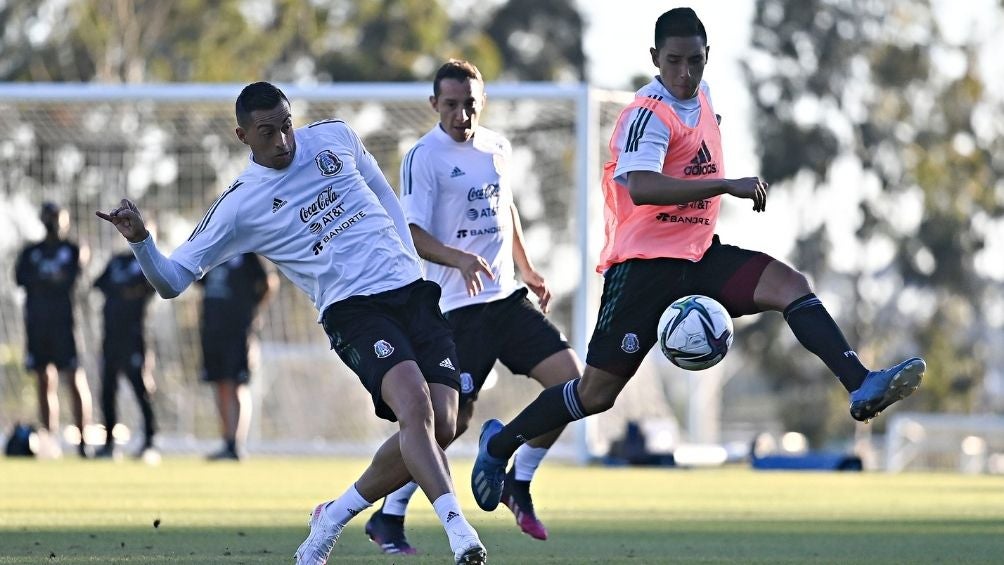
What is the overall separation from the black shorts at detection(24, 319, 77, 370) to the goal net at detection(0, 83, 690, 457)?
11.6 ft

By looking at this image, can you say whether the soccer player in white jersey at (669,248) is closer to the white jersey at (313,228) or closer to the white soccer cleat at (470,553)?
the white jersey at (313,228)

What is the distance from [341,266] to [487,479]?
1.64m

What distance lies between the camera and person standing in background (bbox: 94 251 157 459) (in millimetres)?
17969

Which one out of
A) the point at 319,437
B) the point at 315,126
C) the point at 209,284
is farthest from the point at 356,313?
the point at 319,437

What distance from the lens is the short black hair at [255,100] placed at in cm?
676

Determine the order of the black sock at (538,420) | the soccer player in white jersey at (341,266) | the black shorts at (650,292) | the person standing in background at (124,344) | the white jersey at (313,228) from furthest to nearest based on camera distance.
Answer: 1. the person standing in background at (124,344)
2. the black sock at (538,420)
3. the black shorts at (650,292)
4. the white jersey at (313,228)
5. the soccer player in white jersey at (341,266)

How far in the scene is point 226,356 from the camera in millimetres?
17344

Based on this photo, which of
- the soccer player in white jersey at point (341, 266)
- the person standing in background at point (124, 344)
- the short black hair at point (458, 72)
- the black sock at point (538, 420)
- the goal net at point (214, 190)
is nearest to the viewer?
the soccer player in white jersey at point (341, 266)

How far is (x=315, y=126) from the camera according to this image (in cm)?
720

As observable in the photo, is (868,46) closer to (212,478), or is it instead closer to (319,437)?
(319,437)

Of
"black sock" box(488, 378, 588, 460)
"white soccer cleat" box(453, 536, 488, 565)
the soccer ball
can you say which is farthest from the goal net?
"white soccer cleat" box(453, 536, 488, 565)

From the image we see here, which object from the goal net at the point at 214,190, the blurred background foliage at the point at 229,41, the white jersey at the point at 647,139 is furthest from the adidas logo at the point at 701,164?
the blurred background foliage at the point at 229,41

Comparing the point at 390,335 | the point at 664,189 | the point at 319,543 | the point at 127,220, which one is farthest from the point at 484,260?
the point at 127,220

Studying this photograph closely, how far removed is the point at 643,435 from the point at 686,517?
9.38m
